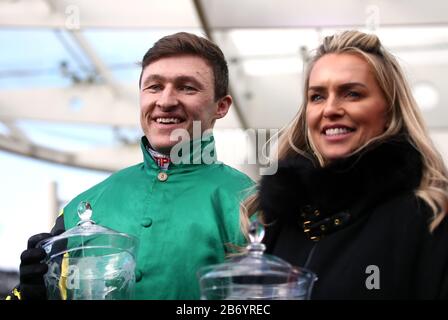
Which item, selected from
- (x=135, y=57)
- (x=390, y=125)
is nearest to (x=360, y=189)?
(x=390, y=125)

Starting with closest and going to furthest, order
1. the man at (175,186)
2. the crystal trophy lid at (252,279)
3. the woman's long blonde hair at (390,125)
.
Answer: the crystal trophy lid at (252,279) → the woman's long blonde hair at (390,125) → the man at (175,186)

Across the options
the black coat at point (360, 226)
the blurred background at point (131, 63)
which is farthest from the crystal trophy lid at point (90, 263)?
the blurred background at point (131, 63)

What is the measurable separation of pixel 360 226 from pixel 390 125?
269 millimetres

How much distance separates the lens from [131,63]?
35.0 feet

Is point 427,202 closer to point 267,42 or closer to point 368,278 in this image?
point 368,278

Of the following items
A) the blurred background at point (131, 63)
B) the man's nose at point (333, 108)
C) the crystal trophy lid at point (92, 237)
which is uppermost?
the blurred background at point (131, 63)

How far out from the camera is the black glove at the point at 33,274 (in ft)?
7.27

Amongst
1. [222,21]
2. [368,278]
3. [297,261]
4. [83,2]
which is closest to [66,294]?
[297,261]

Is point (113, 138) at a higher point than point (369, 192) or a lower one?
higher

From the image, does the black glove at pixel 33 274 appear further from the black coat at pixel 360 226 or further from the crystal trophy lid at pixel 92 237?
the black coat at pixel 360 226

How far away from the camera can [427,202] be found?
2.05 metres

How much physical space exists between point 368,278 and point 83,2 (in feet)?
22.3

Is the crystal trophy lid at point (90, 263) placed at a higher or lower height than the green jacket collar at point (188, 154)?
lower
